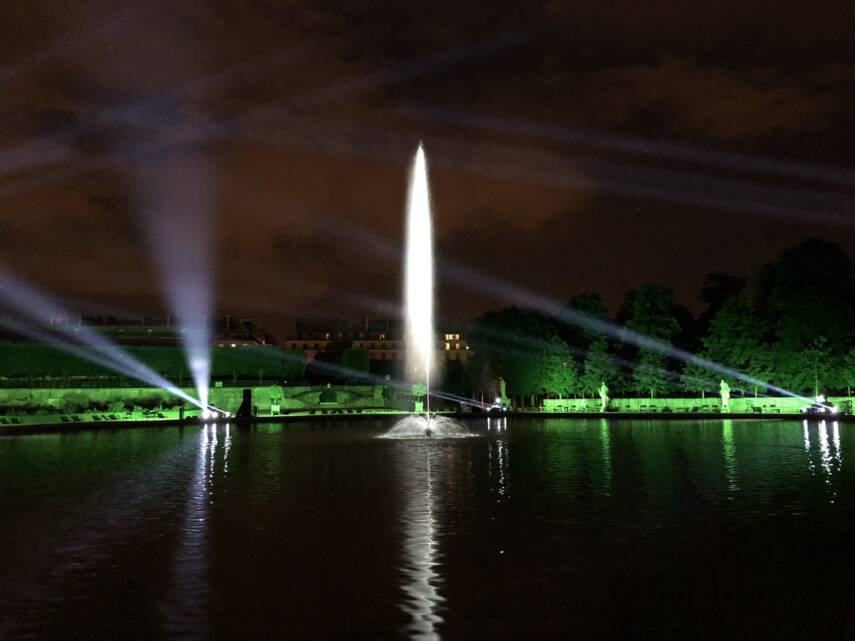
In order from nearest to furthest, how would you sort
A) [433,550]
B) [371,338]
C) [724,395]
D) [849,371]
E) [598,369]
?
[433,550] < [849,371] < [724,395] < [598,369] < [371,338]

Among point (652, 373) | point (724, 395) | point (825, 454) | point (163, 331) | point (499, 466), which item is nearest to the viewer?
point (499, 466)

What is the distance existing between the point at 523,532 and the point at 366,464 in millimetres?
12587

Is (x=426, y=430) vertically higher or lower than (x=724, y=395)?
lower

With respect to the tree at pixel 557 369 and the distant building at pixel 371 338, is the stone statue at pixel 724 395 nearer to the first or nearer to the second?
the tree at pixel 557 369

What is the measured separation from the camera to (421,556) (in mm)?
12438

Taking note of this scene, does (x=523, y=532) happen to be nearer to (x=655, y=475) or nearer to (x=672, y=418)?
(x=655, y=475)

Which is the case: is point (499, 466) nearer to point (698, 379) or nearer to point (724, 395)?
point (724, 395)

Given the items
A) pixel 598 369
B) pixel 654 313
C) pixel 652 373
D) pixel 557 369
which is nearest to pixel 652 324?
pixel 654 313

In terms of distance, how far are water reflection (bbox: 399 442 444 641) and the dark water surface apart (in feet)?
0.17

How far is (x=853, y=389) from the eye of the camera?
6962 cm

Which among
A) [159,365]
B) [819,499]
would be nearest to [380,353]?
[159,365]

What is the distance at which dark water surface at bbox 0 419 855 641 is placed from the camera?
9250 mm

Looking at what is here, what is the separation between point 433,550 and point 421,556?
0.45 meters

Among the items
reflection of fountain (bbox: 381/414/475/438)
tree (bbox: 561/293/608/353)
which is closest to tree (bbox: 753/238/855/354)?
tree (bbox: 561/293/608/353)
